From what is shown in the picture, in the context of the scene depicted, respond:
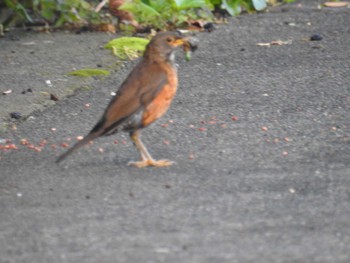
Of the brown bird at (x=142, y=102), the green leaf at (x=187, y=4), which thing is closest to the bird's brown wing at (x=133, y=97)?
the brown bird at (x=142, y=102)

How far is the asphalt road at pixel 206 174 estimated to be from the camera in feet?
16.7

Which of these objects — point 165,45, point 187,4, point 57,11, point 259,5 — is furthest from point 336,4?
point 165,45

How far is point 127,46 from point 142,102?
322 centimetres

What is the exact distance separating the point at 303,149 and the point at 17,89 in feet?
8.59

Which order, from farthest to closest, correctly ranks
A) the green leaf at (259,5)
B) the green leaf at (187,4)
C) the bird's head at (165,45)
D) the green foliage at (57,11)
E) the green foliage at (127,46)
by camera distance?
the green leaf at (259,5)
the green foliage at (57,11)
the green leaf at (187,4)
the green foliage at (127,46)
the bird's head at (165,45)

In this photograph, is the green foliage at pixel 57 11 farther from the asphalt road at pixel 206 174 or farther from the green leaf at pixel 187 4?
the asphalt road at pixel 206 174

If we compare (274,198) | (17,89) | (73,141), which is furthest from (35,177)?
(17,89)

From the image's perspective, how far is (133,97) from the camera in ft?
21.3

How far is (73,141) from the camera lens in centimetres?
717

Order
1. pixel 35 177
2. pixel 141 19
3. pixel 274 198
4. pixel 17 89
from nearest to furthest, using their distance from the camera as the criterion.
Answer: pixel 274 198, pixel 35 177, pixel 17 89, pixel 141 19

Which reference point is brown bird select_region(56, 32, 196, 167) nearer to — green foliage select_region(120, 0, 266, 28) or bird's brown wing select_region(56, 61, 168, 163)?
bird's brown wing select_region(56, 61, 168, 163)

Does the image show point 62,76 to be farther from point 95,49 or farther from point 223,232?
point 223,232

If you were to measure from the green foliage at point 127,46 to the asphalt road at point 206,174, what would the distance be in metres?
0.15

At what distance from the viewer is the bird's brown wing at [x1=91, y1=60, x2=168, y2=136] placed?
20.9 feet
